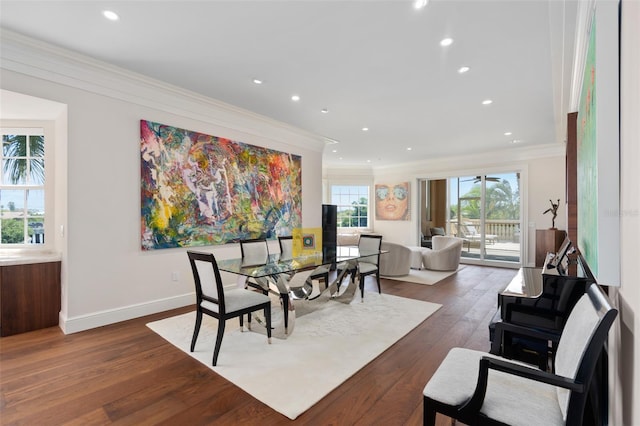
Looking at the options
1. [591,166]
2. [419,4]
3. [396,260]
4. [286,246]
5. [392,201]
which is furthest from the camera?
[392,201]

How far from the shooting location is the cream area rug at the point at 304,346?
205 centimetres

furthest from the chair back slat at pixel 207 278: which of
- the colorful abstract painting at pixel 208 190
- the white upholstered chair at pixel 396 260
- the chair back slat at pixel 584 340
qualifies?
the white upholstered chair at pixel 396 260

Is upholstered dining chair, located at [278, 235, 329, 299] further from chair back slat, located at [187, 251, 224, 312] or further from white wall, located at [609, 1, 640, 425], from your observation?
white wall, located at [609, 1, 640, 425]

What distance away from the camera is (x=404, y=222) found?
8.57 meters

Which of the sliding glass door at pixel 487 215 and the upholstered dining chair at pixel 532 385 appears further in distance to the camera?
the sliding glass door at pixel 487 215

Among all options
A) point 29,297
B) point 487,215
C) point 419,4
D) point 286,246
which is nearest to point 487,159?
point 487,215

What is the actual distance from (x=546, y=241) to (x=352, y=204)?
502cm

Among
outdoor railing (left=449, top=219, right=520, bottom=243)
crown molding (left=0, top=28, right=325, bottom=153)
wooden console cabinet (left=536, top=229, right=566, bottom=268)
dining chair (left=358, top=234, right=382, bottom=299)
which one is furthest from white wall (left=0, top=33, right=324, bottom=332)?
outdoor railing (left=449, top=219, right=520, bottom=243)

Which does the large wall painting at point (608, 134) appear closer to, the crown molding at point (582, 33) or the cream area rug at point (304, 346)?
the crown molding at point (582, 33)

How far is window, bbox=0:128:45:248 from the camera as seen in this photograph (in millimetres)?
3529

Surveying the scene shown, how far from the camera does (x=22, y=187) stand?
140 inches

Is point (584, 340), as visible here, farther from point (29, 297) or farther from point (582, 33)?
point (29, 297)

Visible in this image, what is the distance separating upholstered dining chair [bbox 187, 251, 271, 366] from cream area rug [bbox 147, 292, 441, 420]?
0.85ft

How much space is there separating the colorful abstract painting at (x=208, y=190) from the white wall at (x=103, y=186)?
0.14 m
